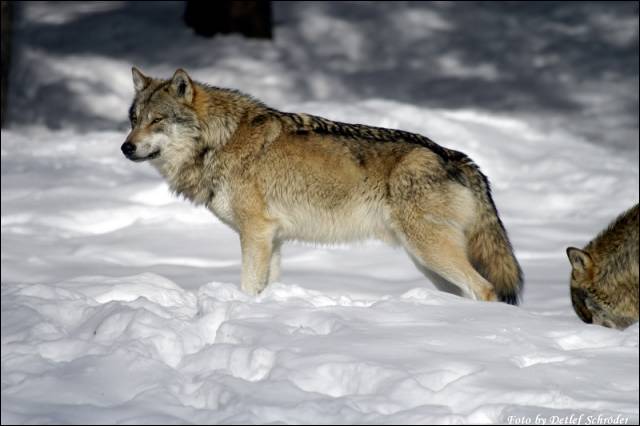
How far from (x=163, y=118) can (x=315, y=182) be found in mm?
1109

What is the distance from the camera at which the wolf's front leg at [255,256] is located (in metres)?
6.73

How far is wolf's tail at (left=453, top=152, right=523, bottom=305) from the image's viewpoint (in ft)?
21.2

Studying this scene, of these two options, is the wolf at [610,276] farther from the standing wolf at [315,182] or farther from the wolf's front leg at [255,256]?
the wolf's front leg at [255,256]

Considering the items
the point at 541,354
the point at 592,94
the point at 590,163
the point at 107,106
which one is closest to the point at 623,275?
the point at 541,354

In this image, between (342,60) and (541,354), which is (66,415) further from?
(342,60)

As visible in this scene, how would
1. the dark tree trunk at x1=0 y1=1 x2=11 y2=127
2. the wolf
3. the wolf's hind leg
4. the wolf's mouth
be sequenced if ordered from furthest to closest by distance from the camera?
the dark tree trunk at x1=0 y1=1 x2=11 y2=127, the wolf's mouth, the wolf's hind leg, the wolf

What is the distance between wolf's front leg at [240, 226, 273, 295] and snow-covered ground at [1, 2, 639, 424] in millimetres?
542

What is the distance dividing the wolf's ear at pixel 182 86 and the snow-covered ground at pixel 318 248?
1.26 meters

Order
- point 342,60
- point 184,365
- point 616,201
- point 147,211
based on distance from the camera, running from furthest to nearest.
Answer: point 342,60 < point 616,201 < point 147,211 < point 184,365

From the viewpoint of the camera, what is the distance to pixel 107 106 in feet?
47.6

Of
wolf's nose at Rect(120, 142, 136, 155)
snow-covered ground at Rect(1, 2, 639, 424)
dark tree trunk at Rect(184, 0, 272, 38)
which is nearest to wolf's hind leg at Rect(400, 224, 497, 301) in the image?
snow-covered ground at Rect(1, 2, 639, 424)

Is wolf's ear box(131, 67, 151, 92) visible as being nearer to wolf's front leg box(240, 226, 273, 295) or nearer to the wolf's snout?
the wolf's snout

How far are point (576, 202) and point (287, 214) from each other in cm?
493

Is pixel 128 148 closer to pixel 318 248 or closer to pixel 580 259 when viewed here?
pixel 580 259
